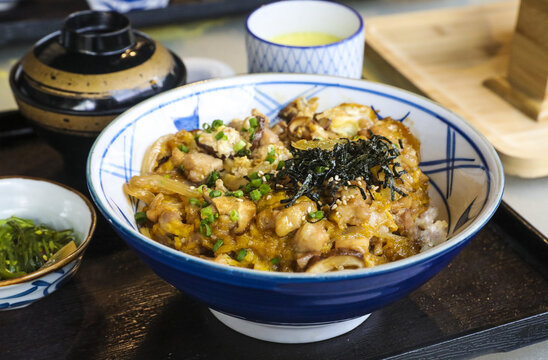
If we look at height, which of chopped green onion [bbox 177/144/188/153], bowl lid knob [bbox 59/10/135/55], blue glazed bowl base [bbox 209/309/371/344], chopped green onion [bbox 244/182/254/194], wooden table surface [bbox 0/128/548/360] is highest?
bowl lid knob [bbox 59/10/135/55]

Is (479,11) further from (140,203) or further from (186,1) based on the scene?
(140,203)

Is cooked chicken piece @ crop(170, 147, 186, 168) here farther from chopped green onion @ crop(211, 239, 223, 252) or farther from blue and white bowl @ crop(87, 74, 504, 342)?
chopped green onion @ crop(211, 239, 223, 252)

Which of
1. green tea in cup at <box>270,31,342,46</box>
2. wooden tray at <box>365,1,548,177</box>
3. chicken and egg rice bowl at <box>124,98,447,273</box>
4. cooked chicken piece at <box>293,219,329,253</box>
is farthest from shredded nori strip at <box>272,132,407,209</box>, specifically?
green tea in cup at <box>270,31,342,46</box>

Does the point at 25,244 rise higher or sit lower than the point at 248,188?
lower

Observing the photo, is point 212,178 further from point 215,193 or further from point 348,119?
point 348,119

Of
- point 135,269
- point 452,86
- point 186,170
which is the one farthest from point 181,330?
point 452,86

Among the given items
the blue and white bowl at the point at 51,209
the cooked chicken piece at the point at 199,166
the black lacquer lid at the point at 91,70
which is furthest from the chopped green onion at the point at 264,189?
the black lacquer lid at the point at 91,70

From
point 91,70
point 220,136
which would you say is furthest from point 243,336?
point 91,70

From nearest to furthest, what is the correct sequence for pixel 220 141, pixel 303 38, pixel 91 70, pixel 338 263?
pixel 338 263
pixel 220 141
pixel 91 70
pixel 303 38
